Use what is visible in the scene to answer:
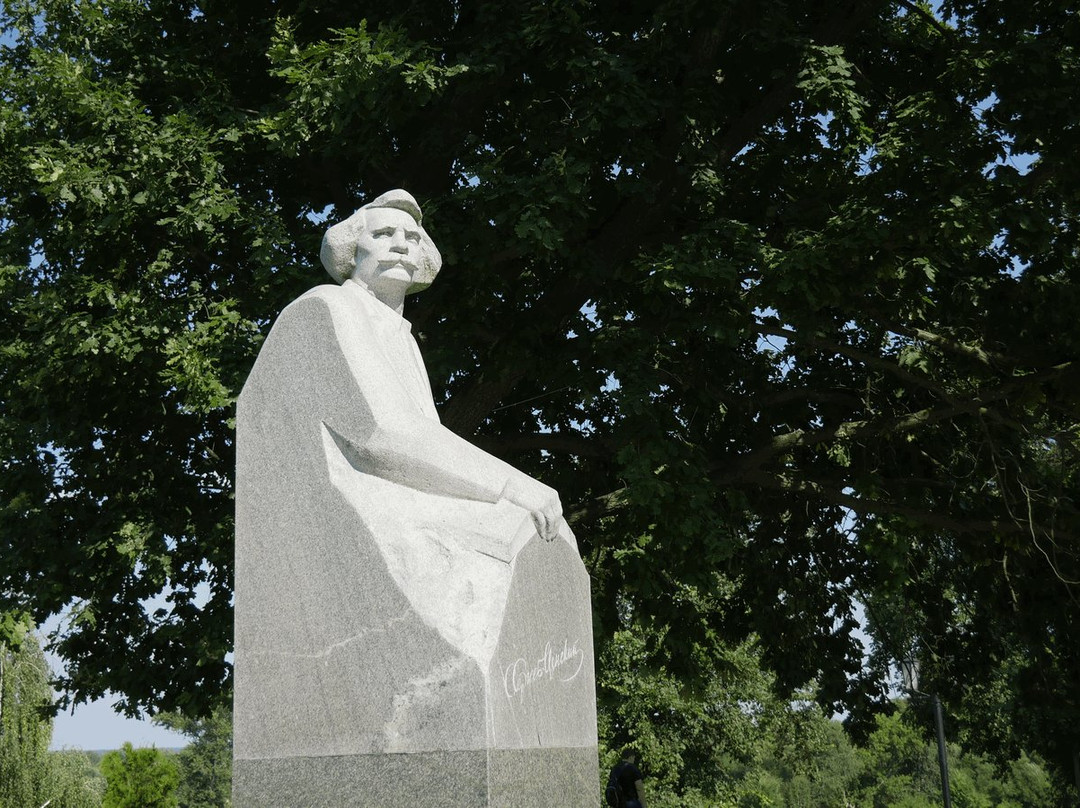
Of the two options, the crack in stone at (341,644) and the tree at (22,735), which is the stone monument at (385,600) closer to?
the crack in stone at (341,644)

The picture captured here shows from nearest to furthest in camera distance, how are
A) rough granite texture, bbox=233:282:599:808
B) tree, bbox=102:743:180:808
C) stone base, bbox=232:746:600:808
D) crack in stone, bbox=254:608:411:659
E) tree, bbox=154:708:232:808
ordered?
stone base, bbox=232:746:600:808, rough granite texture, bbox=233:282:599:808, crack in stone, bbox=254:608:411:659, tree, bbox=102:743:180:808, tree, bbox=154:708:232:808

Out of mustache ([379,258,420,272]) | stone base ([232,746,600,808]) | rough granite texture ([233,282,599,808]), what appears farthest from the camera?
mustache ([379,258,420,272])

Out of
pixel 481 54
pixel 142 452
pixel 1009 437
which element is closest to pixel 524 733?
pixel 481 54

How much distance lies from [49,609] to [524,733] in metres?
8.11

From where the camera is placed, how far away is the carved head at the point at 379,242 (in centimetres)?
463

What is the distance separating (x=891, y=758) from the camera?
50500mm

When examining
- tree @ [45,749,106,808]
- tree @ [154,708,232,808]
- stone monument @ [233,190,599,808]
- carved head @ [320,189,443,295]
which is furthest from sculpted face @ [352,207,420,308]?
tree @ [154,708,232,808]

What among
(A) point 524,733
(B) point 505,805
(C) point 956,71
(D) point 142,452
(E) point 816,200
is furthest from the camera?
(D) point 142,452

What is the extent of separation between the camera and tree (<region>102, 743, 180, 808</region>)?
25828mm

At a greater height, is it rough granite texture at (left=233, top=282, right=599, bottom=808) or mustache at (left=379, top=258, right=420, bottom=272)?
mustache at (left=379, top=258, right=420, bottom=272)

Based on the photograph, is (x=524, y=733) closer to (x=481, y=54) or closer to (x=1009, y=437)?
(x=481, y=54)

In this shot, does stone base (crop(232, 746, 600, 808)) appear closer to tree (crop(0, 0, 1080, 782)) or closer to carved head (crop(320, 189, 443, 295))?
carved head (crop(320, 189, 443, 295))

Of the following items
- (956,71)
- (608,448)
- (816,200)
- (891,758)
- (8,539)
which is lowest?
(891,758)
